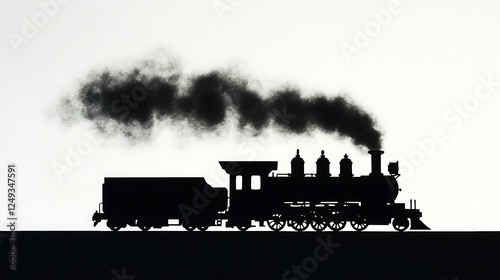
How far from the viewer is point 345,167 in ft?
86.7

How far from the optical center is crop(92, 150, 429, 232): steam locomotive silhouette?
1024 inches

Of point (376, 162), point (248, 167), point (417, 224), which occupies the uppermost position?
point (376, 162)

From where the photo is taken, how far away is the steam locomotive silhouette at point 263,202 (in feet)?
85.3

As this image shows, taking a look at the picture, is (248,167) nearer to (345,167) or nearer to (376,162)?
(345,167)

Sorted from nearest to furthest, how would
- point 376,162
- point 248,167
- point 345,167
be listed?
point 248,167, point 345,167, point 376,162

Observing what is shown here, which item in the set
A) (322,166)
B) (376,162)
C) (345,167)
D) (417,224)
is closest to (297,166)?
(322,166)

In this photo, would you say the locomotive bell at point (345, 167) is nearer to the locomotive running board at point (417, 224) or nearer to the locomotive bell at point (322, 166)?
the locomotive bell at point (322, 166)

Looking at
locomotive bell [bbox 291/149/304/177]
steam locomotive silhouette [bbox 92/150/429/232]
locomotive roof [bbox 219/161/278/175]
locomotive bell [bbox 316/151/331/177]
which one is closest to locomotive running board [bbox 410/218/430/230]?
steam locomotive silhouette [bbox 92/150/429/232]

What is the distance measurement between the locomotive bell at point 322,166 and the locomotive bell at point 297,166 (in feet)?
1.72

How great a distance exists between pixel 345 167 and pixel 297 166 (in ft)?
5.19

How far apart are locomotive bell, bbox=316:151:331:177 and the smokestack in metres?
1.44

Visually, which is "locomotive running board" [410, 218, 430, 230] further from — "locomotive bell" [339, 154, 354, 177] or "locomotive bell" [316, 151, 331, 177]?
"locomotive bell" [316, 151, 331, 177]

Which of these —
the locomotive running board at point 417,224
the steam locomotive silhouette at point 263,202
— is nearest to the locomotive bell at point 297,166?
the steam locomotive silhouette at point 263,202
